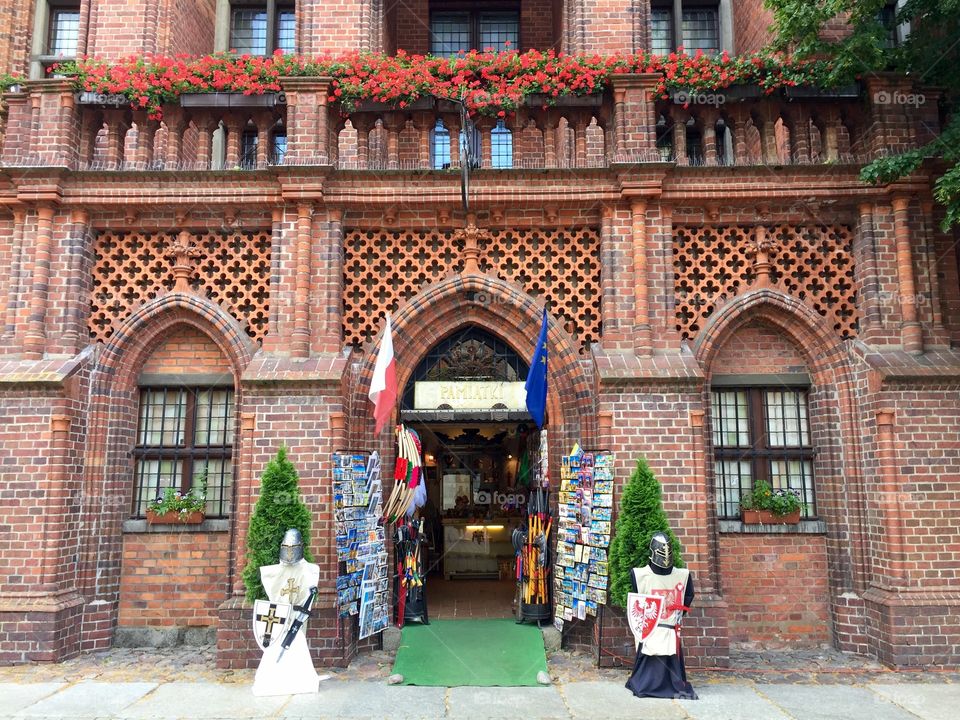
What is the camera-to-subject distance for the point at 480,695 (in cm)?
700

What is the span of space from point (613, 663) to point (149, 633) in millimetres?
5933

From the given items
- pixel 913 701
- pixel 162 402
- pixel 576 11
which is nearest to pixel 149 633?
pixel 162 402

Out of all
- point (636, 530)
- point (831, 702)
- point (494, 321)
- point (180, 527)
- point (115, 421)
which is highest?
point (494, 321)

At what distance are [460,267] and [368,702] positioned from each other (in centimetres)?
534

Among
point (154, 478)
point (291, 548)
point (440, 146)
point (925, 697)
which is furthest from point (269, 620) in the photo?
point (440, 146)

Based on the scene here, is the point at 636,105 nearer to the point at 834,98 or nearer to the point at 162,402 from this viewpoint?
the point at 834,98

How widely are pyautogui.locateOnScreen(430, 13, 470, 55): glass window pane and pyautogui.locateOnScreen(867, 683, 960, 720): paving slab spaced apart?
11.7 meters

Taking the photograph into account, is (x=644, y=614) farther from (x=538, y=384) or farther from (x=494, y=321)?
(x=494, y=321)

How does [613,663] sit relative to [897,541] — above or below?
below

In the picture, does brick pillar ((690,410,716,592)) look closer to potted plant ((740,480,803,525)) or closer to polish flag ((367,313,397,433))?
potted plant ((740,480,803,525))

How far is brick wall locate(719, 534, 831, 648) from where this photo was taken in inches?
335

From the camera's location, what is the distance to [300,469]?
8094 millimetres

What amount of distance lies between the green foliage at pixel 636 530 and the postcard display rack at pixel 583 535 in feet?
1.20

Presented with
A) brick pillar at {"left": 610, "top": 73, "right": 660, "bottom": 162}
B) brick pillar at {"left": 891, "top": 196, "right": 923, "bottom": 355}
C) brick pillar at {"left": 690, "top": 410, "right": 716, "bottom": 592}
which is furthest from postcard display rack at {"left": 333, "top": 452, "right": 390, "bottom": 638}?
brick pillar at {"left": 891, "top": 196, "right": 923, "bottom": 355}
